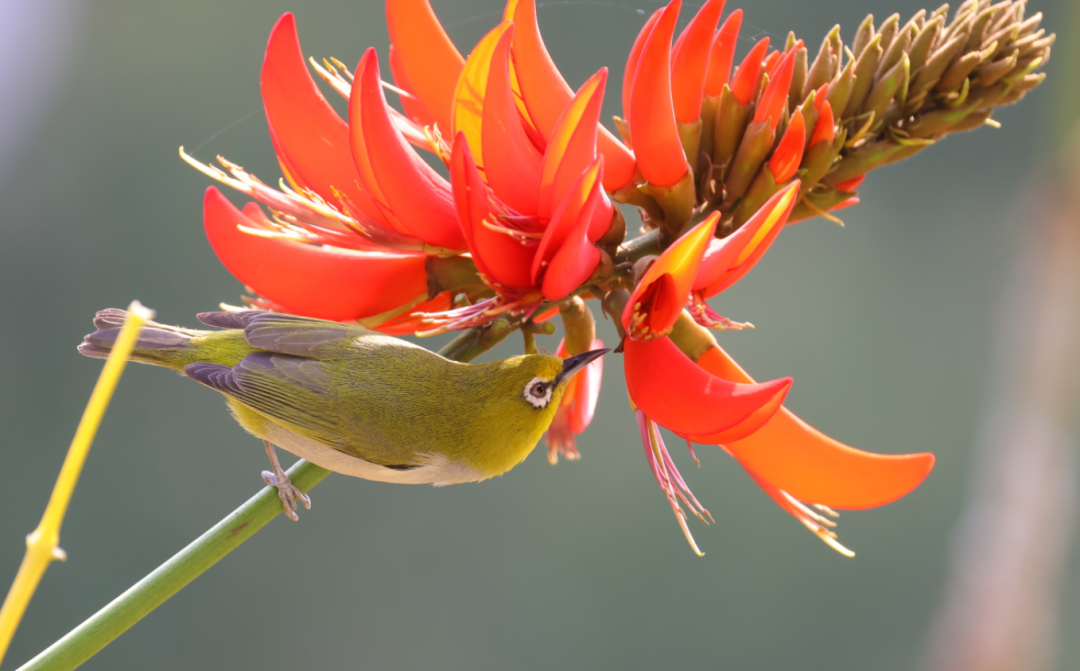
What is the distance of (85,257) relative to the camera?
263 cm

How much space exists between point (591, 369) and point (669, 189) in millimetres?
162

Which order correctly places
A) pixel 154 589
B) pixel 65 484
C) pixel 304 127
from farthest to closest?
pixel 304 127 < pixel 154 589 < pixel 65 484

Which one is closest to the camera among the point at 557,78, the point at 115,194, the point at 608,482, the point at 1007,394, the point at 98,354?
the point at 557,78

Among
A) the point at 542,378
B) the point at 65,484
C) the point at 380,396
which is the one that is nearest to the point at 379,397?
the point at 380,396

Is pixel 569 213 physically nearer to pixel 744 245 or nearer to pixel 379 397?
pixel 744 245

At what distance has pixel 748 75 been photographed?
0.40 metres

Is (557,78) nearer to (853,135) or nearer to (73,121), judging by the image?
(853,135)

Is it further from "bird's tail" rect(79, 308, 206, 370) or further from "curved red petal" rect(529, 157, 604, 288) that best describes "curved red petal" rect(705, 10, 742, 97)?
"bird's tail" rect(79, 308, 206, 370)

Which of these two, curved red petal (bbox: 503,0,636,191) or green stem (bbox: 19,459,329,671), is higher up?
curved red petal (bbox: 503,0,636,191)

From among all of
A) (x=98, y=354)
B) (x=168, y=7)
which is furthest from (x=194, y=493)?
(x=98, y=354)

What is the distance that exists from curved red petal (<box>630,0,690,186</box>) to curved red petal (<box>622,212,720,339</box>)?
0.05 m

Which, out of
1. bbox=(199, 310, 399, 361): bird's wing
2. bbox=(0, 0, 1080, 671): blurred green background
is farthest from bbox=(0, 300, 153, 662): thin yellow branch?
bbox=(0, 0, 1080, 671): blurred green background

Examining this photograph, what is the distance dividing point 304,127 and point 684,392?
0.22m

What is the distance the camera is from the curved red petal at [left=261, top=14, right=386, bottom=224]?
39 cm
